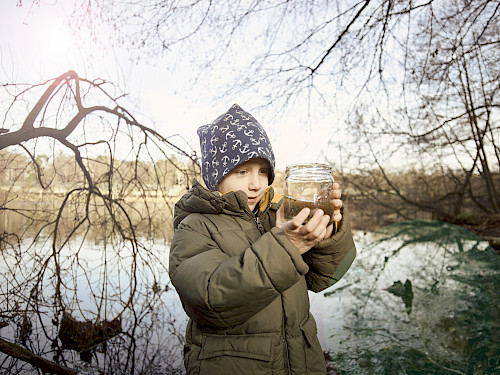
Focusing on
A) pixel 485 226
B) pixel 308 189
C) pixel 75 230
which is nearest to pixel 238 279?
pixel 308 189

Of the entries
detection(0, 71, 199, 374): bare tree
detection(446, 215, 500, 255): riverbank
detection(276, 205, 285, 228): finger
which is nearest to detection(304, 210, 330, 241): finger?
detection(276, 205, 285, 228): finger

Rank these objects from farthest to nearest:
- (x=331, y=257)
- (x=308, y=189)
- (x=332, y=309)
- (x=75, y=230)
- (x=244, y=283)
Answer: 1. (x=332, y=309)
2. (x=75, y=230)
3. (x=331, y=257)
4. (x=308, y=189)
5. (x=244, y=283)

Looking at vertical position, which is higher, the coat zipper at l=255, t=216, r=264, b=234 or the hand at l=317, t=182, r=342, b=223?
the hand at l=317, t=182, r=342, b=223

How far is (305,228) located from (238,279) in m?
0.24

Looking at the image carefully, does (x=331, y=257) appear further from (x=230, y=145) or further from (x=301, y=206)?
(x=230, y=145)

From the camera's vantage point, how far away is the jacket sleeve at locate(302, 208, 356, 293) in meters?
1.18

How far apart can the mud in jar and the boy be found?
0.12 feet

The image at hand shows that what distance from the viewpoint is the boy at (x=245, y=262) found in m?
0.95

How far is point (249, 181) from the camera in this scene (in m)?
1.35

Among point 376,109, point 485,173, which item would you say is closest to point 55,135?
point 376,109

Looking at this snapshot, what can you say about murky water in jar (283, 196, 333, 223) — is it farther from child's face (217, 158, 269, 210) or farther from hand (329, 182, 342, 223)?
child's face (217, 158, 269, 210)

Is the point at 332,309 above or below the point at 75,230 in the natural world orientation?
below

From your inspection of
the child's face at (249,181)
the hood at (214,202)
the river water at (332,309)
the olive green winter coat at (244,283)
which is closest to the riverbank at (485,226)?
the river water at (332,309)

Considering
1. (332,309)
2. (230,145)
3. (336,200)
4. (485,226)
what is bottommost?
(332,309)
